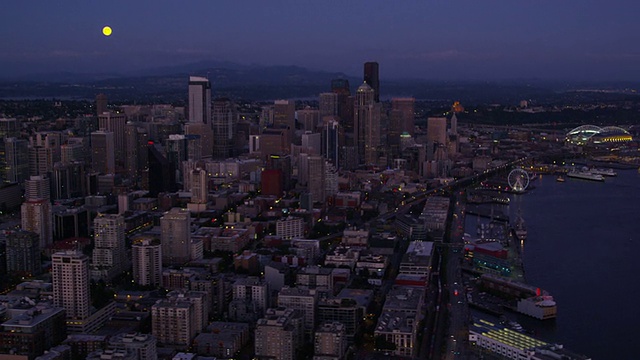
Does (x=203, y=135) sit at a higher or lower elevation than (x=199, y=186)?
higher

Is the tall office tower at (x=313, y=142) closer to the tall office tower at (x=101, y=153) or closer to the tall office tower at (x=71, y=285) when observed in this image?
the tall office tower at (x=101, y=153)

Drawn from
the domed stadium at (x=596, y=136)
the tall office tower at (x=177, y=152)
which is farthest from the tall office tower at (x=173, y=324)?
the domed stadium at (x=596, y=136)

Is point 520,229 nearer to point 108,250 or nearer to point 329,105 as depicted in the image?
point 108,250

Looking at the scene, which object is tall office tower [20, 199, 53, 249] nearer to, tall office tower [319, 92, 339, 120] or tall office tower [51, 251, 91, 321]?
tall office tower [51, 251, 91, 321]

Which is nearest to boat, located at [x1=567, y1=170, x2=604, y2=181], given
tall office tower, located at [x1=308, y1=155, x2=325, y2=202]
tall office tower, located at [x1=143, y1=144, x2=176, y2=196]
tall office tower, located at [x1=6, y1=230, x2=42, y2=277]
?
tall office tower, located at [x1=308, y1=155, x2=325, y2=202]

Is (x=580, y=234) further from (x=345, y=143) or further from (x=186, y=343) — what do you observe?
(x=345, y=143)

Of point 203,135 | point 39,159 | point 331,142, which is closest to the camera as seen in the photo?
point 39,159

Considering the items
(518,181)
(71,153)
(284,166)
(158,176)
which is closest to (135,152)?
(71,153)
